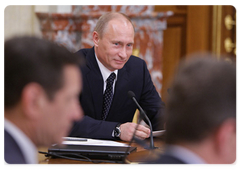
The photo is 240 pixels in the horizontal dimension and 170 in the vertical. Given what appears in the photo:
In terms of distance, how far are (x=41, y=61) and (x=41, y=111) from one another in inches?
5.1

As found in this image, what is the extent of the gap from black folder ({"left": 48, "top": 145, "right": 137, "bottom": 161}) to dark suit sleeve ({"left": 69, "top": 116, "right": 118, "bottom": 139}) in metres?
0.38

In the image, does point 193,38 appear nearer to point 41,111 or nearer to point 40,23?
point 40,23

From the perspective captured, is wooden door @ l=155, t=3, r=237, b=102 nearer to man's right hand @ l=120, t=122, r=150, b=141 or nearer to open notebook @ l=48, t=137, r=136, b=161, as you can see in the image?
man's right hand @ l=120, t=122, r=150, b=141

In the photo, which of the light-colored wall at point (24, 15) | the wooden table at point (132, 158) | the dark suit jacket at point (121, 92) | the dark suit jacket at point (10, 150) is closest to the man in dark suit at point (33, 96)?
the dark suit jacket at point (10, 150)

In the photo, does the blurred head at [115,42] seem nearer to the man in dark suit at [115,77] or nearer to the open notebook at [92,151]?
the man in dark suit at [115,77]

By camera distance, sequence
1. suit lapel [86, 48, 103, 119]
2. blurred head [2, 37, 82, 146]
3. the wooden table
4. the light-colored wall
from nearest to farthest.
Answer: blurred head [2, 37, 82, 146] → the wooden table → suit lapel [86, 48, 103, 119] → the light-colored wall

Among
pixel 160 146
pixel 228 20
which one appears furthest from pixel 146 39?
pixel 160 146

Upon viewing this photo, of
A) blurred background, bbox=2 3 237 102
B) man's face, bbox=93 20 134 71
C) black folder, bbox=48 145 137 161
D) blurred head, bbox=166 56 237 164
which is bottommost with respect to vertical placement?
black folder, bbox=48 145 137 161

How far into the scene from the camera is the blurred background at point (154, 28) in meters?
3.57

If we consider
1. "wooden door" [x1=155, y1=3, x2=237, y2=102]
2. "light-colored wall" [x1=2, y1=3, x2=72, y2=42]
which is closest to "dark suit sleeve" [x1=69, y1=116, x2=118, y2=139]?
"light-colored wall" [x1=2, y1=3, x2=72, y2=42]

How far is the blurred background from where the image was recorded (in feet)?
11.7

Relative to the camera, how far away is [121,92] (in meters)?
2.46

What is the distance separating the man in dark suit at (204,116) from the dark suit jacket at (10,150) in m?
0.35

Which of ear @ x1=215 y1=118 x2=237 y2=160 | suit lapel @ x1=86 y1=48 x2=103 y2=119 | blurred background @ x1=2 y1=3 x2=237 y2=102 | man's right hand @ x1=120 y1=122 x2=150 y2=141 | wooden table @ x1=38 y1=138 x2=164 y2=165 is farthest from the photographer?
blurred background @ x1=2 y1=3 x2=237 y2=102
